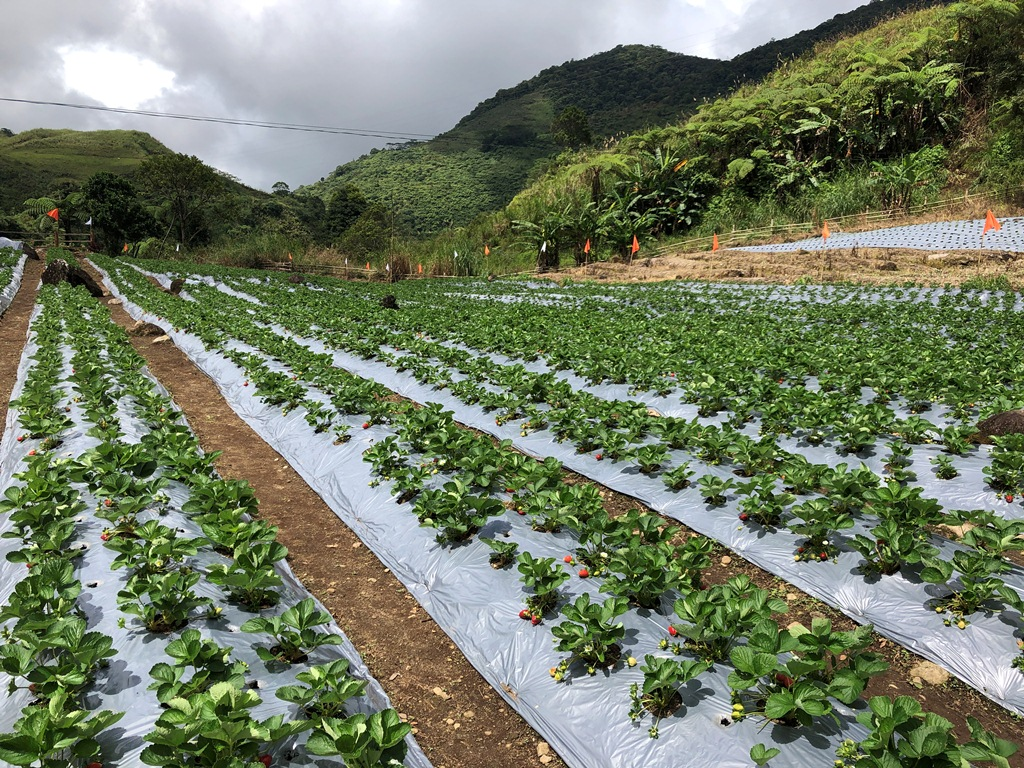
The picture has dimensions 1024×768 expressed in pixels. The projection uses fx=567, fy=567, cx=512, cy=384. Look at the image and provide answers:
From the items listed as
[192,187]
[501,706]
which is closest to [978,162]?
[501,706]

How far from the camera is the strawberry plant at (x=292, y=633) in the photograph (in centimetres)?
257

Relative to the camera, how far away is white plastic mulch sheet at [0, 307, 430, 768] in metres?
2.14

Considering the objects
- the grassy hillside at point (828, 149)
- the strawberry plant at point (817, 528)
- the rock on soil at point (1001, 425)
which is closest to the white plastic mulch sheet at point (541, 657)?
the strawberry plant at point (817, 528)

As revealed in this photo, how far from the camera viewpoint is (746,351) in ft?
26.2

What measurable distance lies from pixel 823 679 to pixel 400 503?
10.4ft

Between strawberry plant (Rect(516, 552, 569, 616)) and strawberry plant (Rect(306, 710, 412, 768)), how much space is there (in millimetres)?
1121

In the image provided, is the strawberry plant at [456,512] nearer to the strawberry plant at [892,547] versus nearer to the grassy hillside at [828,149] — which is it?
the strawberry plant at [892,547]

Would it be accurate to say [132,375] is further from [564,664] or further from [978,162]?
[978,162]

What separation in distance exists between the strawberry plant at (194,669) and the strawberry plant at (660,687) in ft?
5.45

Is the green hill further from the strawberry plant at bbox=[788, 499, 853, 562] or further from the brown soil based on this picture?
the strawberry plant at bbox=[788, 499, 853, 562]

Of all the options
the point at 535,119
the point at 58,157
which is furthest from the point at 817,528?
the point at 58,157

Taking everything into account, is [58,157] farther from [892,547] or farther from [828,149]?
[892,547]

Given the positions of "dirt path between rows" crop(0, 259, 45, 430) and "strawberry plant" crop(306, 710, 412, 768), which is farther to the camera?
"dirt path between rows" crop(0, 259, 45, 430)

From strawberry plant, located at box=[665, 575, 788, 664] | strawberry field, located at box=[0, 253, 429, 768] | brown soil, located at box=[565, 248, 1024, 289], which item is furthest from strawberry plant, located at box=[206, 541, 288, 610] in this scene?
brown soil, located at box=[565, 248, 1024, 289]
